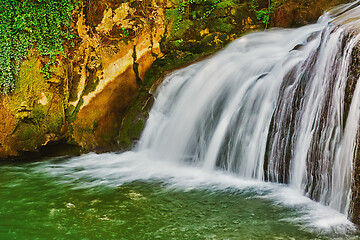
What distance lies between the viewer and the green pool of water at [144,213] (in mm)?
3377

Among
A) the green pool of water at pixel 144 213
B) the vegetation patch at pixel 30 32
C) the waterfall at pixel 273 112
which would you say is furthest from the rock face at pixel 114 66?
the green pool of water at pixel 144 213

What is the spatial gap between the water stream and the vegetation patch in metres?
1.59

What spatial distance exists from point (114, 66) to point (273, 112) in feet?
11.0

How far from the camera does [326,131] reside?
397cm

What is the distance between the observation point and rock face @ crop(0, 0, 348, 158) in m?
6.41

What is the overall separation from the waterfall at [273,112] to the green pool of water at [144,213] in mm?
578

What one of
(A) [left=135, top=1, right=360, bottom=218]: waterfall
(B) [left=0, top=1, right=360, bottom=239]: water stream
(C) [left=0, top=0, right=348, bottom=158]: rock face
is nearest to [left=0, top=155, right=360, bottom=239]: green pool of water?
(B) [left=0, top=1, right=360, bottom=239]: water stream

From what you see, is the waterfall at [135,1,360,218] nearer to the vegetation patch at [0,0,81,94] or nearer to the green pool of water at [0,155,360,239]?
the green pool of water at [0,155,360,239]

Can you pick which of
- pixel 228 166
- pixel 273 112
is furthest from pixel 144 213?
pixel 273 112

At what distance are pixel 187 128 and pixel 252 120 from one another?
4.04 feet

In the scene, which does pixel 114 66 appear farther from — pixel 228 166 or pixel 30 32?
pixel 228 166

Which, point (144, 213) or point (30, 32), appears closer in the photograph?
point (144, 213)

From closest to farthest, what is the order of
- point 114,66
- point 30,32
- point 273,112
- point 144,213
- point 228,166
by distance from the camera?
1. point 144,213
2. point 273,112
3. point 228,166
4. point 30,32
5. point 114,66

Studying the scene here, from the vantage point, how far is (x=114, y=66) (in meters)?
7.04
